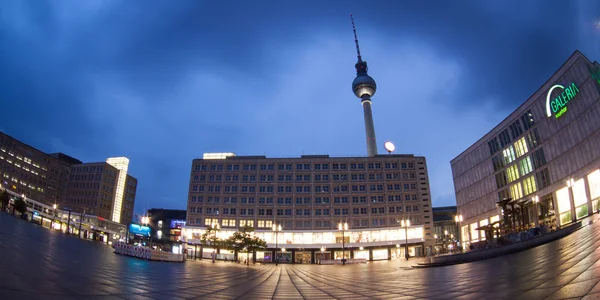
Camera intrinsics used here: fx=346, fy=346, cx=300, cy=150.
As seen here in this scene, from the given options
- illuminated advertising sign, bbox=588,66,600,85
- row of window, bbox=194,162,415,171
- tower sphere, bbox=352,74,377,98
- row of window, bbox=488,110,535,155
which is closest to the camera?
illuminated advertising sign, bbox=588,66,600,85

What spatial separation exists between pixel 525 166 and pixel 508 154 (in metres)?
5.81

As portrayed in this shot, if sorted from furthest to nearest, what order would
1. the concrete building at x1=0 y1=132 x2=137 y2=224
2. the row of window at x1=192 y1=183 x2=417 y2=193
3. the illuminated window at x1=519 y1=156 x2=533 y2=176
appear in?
the concrete building at x1=0 y1=132 x2=137 y2=224 → the row of window at x1=192 y1=183 x2=417 y2=193 → the illuminated window at x1=519 y1=156 x2=533 y2=176

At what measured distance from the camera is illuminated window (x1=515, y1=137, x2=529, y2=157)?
65.8 m

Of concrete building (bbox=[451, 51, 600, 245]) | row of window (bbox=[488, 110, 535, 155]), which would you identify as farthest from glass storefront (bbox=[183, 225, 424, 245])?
row of window (bbox=[488, 110, 535, 155])

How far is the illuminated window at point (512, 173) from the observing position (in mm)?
68625

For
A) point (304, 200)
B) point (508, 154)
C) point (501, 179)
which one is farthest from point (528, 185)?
point (304, 200)

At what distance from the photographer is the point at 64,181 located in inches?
Result: 5620

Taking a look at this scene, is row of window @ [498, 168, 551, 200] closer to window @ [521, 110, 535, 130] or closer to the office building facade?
window @ [521, 110, 535, 130]

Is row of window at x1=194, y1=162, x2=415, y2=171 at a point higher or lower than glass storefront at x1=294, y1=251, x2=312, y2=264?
higher

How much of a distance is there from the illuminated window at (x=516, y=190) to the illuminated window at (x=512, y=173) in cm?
127

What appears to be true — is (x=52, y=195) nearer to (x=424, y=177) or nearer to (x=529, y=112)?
(x=424, y=177)

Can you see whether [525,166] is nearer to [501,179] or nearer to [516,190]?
[516,190]

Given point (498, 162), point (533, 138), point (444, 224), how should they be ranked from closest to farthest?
point (533, 138) → point (498, 162) → point (444, 224)

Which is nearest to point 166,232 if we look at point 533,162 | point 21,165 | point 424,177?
point 21,165
